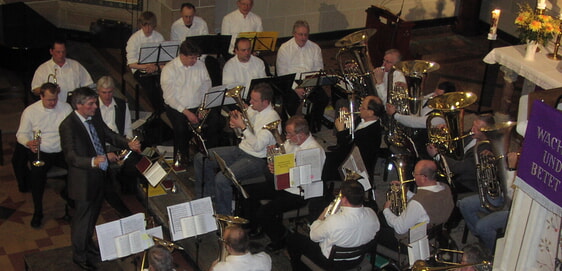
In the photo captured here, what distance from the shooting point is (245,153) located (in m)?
7.71

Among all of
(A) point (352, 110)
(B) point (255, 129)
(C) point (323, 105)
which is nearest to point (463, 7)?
(C) point (323, 105)

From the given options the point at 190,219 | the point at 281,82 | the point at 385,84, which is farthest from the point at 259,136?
the point at 385,84

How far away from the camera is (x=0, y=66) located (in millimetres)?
11156

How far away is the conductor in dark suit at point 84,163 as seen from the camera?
6793 mm

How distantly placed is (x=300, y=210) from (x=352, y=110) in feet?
4.45

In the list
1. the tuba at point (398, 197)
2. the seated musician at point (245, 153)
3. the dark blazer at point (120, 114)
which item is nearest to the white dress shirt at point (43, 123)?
the dark blazer at point (120, 114)

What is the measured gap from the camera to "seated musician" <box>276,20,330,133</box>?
9.39m

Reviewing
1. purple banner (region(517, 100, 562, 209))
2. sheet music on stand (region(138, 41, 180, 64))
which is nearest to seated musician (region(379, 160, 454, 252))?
purple banner (region(517, 100, 562, 209))

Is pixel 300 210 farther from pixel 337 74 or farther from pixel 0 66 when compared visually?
pixel 0 66

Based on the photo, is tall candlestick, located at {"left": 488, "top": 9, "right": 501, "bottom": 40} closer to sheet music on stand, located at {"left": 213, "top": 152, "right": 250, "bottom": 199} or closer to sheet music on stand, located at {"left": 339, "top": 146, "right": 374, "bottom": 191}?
sheet music on stand, located at {"left": 339, "top": 146, "right": 374, "bottom": 191}

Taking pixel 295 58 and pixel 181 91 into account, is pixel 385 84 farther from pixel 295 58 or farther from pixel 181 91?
pixel 181 91

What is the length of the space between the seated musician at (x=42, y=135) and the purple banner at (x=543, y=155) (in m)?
4.92

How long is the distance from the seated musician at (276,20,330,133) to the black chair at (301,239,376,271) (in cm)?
313

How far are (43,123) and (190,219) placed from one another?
7.45 feet
